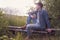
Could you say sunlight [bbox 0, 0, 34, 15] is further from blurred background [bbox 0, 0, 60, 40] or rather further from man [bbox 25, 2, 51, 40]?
man [bbox 25, 2, 51, 40]

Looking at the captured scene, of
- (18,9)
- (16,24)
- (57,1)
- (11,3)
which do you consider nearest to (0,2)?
(11,3)

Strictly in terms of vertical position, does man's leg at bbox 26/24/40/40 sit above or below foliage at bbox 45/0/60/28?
below

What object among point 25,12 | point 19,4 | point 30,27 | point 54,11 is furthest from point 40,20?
point 19,4

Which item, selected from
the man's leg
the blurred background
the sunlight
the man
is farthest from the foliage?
the man's leg

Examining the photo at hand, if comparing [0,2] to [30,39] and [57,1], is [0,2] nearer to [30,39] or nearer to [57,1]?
[57,1]

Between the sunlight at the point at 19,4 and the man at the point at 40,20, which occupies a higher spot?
the sunlight at the point at 19,4

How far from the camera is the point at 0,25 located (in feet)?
20.6

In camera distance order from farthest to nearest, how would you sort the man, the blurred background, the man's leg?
the blurred background, the man, the man's leg

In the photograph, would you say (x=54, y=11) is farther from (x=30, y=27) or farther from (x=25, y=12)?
(x=30, y=27)

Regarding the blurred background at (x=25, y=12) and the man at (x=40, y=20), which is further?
the blurred background at (x=25, y=12)

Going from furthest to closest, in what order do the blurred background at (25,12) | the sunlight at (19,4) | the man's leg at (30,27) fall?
1. the sunlight at (19,4)
2. the blurred background at (25,12)
3. the man's leg at (30,27)

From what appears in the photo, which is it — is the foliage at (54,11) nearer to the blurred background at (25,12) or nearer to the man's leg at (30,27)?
the blurred background at (25,12)

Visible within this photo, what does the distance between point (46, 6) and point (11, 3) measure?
1928mm

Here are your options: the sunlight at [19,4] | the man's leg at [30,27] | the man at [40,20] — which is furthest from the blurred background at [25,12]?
the man's leg at [30,27]
